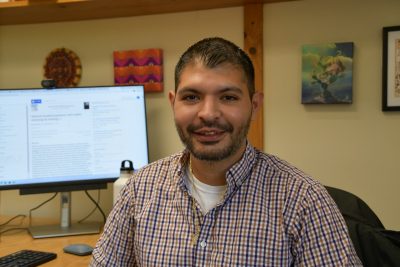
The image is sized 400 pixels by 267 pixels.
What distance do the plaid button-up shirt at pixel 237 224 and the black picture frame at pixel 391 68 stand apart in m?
0.71

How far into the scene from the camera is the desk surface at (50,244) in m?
1.39

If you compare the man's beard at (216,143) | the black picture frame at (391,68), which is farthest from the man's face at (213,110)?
the black picture frame at (391,68)

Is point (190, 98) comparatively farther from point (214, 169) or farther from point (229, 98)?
point (214, 169)

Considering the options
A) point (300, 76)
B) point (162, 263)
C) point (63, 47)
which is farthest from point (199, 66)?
point (63, 47)

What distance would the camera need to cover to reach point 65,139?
172 centimetres

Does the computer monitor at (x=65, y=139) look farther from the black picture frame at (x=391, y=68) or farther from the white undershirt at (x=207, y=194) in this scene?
the black picture frame at (x=391, y=68)

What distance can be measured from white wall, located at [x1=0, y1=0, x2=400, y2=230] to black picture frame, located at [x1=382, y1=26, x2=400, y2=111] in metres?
0.03

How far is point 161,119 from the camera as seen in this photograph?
191cm

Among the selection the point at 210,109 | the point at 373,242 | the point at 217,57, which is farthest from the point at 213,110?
the point at 373,242

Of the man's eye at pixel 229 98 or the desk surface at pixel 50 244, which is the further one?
the desk surface at pixel 50 244

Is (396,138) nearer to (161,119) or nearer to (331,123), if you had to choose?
(331,123)

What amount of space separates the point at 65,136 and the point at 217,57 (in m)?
0.95

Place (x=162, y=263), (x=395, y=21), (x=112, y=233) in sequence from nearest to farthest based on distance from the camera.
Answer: (x=162, y=263), (x=112, y=233), (x=395, y=21)

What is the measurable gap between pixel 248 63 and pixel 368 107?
0.76m
